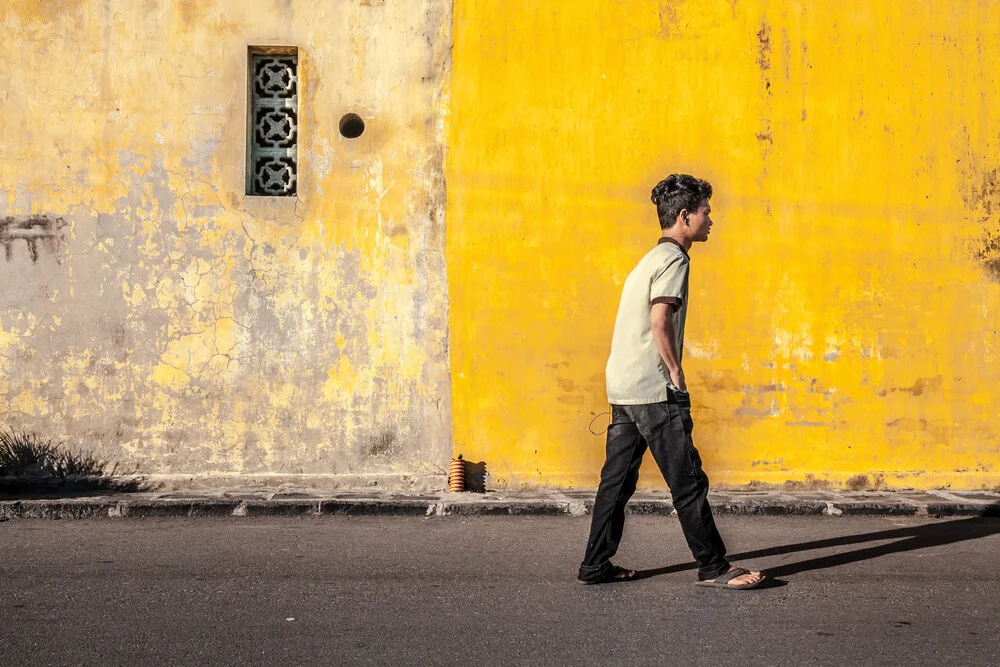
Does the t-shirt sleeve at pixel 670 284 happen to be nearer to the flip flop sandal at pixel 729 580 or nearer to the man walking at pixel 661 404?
the man walking at pixel 661 404

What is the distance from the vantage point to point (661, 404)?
4863 millimetres

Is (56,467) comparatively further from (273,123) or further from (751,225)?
(751,225)

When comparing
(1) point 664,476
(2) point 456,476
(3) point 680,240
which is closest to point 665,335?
(3) point 680,240

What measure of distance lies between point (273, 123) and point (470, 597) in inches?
175

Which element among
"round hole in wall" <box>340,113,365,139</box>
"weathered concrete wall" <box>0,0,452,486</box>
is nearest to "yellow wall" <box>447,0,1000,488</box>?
"weathered concrete wall" <box>0,0,452,486</box>

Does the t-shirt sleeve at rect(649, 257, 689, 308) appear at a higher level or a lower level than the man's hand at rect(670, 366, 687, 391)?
higher

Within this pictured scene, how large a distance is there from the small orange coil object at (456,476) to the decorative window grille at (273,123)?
2.30m

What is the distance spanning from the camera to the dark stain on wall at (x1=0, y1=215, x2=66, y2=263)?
766cm

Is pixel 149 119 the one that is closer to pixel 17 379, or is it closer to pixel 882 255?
pixel 17 379

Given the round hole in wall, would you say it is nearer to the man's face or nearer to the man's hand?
the man's face

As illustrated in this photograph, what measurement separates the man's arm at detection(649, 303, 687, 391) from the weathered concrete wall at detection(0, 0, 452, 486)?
317 cm

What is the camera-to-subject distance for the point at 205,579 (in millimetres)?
5039

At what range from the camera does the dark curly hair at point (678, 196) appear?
5031 millimetres

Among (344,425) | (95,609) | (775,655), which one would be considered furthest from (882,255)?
(95,609)
